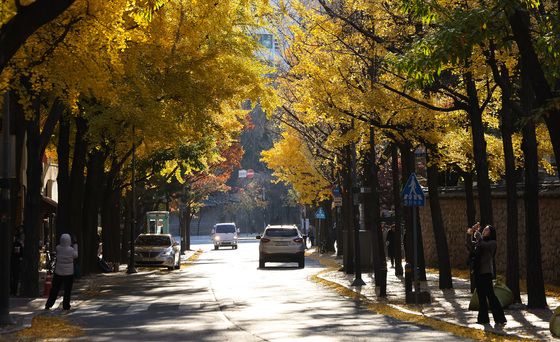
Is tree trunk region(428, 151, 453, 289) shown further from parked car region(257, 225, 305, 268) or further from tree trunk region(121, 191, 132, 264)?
tree trunk region(121, 191, 132, 264)

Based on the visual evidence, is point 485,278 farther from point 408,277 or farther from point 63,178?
point 63,178

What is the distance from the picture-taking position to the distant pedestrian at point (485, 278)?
1859 centimetres

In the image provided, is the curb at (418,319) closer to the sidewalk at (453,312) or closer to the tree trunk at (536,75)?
the sidewalk at (453,312)

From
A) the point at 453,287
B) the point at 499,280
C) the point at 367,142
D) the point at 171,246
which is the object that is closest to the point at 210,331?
the point at 499,280

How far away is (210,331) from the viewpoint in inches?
720

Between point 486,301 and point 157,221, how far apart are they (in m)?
57.2

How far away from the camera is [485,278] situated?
1884 centimetres

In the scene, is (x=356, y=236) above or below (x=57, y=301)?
above

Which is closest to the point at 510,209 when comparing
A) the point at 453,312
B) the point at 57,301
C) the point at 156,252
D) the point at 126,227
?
the point at 453,312

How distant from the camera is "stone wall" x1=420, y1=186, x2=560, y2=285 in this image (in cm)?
3034

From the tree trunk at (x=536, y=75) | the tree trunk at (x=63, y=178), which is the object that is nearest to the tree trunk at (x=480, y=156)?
the tree trunk at (x=536, y=75)

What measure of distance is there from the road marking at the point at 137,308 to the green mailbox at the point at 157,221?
46187mm

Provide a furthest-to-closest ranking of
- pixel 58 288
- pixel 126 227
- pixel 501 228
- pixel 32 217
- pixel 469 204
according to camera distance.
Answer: pixel 126 227 < pixel 501 228 < pixel 469 204 < pixel 32 217 < pixel 58 288

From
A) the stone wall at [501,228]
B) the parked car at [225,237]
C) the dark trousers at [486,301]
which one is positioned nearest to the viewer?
the dark trousers at [486,301]
